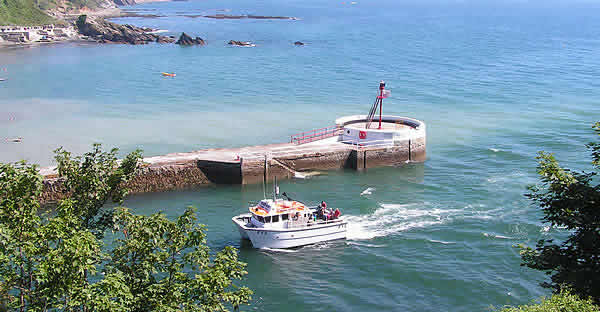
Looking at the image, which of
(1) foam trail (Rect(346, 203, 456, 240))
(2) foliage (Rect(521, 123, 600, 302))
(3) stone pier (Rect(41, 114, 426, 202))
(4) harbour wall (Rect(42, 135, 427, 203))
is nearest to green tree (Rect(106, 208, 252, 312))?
(2) foliage (Rect(521, 123, 600, 302))

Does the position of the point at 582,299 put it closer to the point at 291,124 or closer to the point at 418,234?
the point at 418,234

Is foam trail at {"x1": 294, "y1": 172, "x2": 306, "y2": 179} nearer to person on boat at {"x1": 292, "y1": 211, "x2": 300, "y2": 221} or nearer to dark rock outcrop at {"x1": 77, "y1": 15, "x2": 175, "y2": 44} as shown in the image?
person on boat at {"x1": 292, "y1": 211, "x2": 300, "y2": 221}

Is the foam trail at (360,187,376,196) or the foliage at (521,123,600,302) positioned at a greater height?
the foliage at (521,123,600,302)

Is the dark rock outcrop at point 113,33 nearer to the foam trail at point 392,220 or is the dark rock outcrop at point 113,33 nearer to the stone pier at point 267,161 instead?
the stone pier at point 267,161

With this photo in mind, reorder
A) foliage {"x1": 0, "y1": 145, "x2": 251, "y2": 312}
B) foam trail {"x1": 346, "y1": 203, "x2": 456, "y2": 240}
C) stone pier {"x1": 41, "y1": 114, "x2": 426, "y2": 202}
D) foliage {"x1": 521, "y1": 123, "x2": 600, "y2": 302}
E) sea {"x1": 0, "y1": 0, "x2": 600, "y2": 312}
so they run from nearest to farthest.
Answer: foliage {"x1": 0, "y1": 145, "x2": 251, "y2": 312} → foliage {"x1": 521, "y1": 123, "x2": 600, "y2": 302} → sea {"x1": 0, "y1": 0, "x2": 600, "y2": 312} → foam trail {"x1": 346, "y1": 203, "x2": 456, "y2": 240} → stone pier {"x1": 41, "y1": 114, "x2": 426, "y2": 202}

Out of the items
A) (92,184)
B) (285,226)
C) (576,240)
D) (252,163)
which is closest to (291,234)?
(285,226)

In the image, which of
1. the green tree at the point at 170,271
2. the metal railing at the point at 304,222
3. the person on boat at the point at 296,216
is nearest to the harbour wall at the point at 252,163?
the person on boat at the point at 296,216

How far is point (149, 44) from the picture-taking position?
455 ft

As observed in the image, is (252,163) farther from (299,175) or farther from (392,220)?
A: (392,220)

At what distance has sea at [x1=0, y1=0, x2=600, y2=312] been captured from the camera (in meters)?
34.2

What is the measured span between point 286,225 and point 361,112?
3811cm

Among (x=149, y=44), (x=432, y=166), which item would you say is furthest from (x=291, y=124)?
(x=149, y=44)

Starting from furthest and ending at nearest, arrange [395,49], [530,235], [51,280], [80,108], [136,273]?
[395,49] < [80,108] < [530,235] < [136,273] < [51,280]

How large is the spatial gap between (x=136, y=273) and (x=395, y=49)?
122 m
